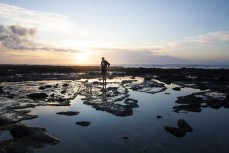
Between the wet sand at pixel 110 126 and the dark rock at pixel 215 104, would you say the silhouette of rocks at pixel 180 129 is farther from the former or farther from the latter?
the dark rock at pixel 215 104

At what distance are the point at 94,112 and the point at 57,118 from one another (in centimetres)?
304

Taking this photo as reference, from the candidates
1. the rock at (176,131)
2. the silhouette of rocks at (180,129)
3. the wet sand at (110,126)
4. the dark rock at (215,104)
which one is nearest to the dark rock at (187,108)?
the wet sand at (110,126)

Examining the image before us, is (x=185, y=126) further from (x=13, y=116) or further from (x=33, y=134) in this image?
(x=13, y=116)

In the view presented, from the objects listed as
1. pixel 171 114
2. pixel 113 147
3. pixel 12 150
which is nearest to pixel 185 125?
pixel 171 114

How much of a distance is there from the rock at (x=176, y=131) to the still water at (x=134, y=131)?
255 mm

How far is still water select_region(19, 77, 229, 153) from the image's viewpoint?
1177 centimetres

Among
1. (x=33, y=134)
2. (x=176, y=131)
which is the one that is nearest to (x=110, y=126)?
(x=176, y=131)

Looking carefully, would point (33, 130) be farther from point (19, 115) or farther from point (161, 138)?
point (161, 138)

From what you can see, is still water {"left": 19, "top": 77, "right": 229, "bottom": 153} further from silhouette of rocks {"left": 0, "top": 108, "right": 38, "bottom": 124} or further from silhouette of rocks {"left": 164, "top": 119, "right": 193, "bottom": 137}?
silhouette of rocks {"left": 0, "top": 108, "right": 38, "bottom": 124}

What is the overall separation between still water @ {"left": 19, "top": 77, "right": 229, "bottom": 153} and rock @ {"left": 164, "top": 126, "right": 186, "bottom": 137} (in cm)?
25

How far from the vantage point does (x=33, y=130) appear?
13578 millimetres

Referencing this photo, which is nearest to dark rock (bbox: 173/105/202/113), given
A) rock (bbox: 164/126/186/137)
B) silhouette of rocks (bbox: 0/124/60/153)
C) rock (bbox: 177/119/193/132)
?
rock (bbox: 177/119/193/132)

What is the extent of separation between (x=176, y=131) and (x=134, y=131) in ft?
7.37

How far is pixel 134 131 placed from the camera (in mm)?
14430
